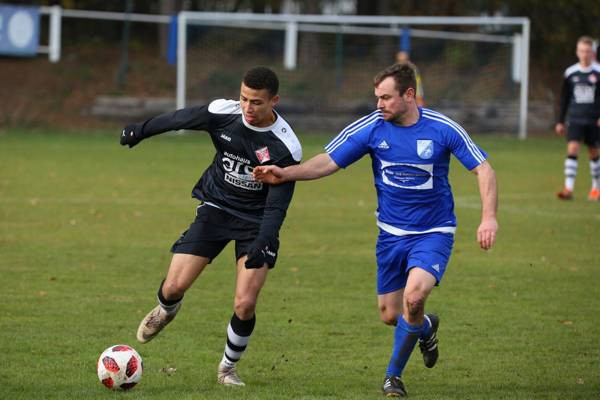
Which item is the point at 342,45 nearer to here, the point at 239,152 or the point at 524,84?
the point at 524,84

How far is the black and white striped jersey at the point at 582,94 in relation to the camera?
18062 millimetres

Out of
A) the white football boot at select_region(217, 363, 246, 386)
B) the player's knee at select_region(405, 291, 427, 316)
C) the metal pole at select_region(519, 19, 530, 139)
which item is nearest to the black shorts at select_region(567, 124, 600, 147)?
the player's knee at select_region(405, 291, 427, 316)

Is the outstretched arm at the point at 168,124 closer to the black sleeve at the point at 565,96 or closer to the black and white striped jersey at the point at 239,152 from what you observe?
the black and white striped jersey at the point at 239,152

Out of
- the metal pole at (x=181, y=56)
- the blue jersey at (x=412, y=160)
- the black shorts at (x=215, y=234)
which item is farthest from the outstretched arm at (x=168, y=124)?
the metal pole at (x=181, y=56)

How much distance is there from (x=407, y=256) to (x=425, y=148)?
28.0 inches

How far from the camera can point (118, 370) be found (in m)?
6.71

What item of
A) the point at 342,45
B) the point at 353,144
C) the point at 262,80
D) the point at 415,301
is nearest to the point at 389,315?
the point at 415,301

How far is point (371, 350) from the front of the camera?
26.9ft

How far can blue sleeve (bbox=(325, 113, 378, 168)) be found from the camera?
23.3ft

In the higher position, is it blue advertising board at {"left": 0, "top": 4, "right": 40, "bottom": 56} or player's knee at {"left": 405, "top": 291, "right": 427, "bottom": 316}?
blue advertising board at {"left": 0, "top": 4, "right": 40, "bottom": 56}

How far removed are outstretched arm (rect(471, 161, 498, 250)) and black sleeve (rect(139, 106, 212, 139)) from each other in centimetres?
184

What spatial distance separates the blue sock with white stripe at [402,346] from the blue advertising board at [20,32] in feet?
82.9

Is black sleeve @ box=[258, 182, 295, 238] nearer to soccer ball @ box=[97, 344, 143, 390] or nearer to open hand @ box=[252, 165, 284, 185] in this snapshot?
open hand @ box=[252, 165, 284, 185]

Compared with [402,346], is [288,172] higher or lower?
higher
